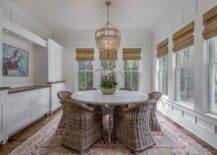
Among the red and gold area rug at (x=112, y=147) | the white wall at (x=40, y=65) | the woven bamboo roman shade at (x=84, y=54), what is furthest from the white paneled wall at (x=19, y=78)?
the woven bamboo roman shade at (x=84, y=54)

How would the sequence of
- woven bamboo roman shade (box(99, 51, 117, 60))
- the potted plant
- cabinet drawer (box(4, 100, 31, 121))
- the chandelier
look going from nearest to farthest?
cabinet drawer (box(4, 100, 31, 121))
the potted plant
the chandelier
woven bamboo roman shade (box(99, 51, 117, 60))

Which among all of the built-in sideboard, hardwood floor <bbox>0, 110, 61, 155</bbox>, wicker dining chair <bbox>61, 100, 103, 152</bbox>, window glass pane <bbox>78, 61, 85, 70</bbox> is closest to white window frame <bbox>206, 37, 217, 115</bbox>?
wicker dining chair <bbox>61, 100, 103, 152</bbox>

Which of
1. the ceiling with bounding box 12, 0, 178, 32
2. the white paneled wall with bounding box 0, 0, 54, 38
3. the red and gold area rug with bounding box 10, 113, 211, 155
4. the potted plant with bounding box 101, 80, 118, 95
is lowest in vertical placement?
the red and gold area rug with bounding box 10, 113, 211, 155

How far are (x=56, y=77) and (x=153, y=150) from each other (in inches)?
161

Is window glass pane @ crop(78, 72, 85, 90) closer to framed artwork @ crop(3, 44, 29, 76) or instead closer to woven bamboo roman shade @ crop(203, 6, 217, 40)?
framed artwork @ crop(3, 44, 29, 76)

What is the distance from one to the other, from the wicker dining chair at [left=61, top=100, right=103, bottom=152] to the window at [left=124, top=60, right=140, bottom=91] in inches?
156

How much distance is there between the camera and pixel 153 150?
2668 millimetres

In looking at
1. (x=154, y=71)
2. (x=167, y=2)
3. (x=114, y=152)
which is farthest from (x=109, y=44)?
(x=154, y=71)

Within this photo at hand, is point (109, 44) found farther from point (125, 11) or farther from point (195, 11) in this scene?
point (195, 11)

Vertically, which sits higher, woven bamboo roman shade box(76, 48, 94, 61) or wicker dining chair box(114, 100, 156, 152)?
woven bamboo roman shade box(76, 48, 94, 61)

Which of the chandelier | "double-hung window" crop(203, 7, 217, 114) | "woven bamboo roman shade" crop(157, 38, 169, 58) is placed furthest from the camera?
"woven bamboo roman shade" crop(157, 38, 169, 58)

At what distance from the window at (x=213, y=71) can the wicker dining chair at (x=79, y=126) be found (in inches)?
79.8

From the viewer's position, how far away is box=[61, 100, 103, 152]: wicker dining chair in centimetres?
259

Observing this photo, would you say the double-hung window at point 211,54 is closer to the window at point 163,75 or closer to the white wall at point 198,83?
the white wall at point 198,83
